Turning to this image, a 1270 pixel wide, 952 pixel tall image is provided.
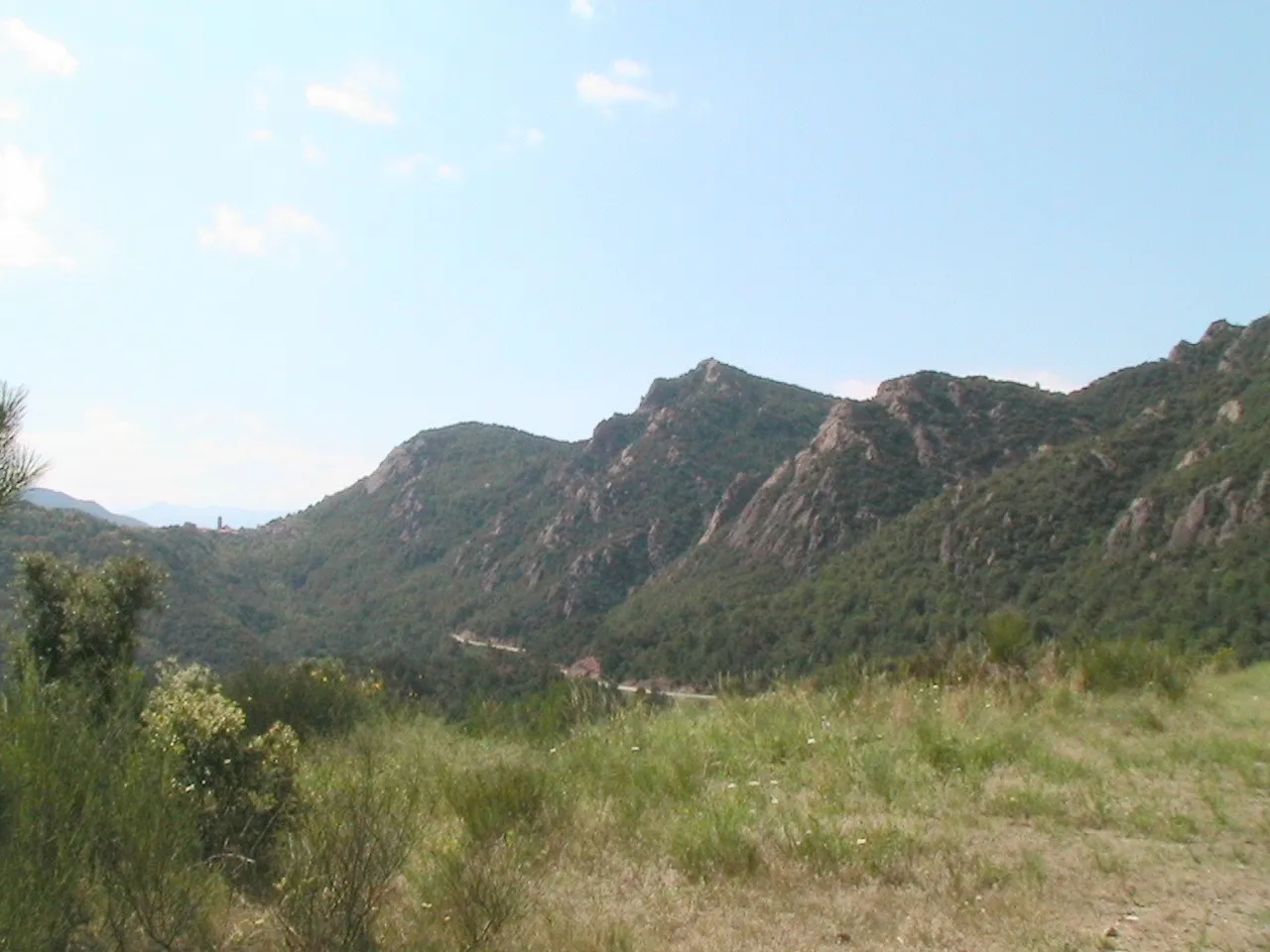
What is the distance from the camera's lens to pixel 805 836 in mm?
4957

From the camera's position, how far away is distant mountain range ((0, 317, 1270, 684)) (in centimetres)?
3161

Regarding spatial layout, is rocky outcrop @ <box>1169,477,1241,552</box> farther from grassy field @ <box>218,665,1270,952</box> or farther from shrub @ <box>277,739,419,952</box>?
shrub @ <box>277,739,419,952</box>

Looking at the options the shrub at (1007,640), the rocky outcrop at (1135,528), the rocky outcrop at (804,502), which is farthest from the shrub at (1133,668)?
the rocky outcrop at (804,502)

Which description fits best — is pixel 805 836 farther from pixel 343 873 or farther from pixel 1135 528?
pixel 1135 528

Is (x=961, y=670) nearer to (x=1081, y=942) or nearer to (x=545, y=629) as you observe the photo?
(x=1081, y=942)

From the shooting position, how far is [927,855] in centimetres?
485

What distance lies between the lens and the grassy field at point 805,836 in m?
3.93

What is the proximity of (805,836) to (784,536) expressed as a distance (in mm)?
54127

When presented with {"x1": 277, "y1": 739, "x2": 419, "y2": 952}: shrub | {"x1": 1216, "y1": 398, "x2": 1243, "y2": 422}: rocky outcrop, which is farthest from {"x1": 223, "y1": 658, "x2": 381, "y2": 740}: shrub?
{"x1": 1216, "y1": 398, "x2": 1243, "y2": 422}: rocky outcrop

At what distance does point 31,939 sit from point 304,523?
119 meters

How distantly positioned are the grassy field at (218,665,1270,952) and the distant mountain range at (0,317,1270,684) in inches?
95.3

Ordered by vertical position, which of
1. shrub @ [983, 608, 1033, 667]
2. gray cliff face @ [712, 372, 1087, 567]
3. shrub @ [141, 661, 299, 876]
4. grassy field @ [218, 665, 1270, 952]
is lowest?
grassy field @ [218, 665, 1270, 952]

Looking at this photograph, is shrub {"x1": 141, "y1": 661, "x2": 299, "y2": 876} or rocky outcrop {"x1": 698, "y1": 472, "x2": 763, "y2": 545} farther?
rocky outcrop {"x1": 698, "y1": 472, "x2": 763, "y2": 545}

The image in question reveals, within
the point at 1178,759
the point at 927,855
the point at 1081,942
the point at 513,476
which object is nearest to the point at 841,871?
the point at 927,855
